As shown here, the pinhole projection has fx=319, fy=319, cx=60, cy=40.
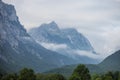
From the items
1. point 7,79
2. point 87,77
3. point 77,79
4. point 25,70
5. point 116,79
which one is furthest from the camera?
point 116,79

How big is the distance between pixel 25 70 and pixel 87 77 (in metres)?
27.5

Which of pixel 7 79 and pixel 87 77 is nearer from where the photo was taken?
pixel 87 77

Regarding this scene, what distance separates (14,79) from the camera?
474 feet

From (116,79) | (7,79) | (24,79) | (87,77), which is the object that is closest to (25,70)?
(24,79)

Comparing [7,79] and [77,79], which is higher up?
[7,79]

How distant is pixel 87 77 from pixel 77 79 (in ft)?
33.5

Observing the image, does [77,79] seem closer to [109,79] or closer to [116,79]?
[109,79]

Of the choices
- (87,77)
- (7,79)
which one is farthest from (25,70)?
(87,77)

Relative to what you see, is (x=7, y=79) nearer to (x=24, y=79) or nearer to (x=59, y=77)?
Answer: (x=24, y=79)

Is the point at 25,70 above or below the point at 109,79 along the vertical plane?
above

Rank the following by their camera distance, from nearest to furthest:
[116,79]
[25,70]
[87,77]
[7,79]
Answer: [87,77] → [25,70] → [7,79] → [116,79]

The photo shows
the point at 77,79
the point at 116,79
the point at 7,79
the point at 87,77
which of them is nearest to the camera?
the point at 77,79

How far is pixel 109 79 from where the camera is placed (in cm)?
12950

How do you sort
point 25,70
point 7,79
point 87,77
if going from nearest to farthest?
point 87,77, point 25,70, point 7,79
